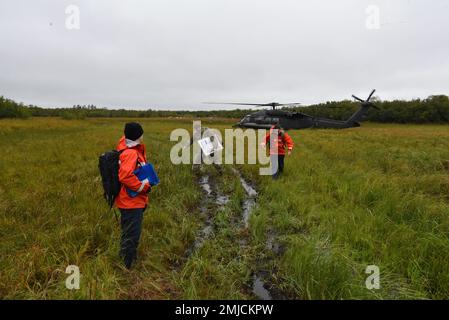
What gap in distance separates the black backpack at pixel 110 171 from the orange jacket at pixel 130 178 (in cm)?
7

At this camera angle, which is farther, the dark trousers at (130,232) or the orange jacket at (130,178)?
the dark trousers at (130,232)

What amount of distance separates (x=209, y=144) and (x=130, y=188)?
6441 mm

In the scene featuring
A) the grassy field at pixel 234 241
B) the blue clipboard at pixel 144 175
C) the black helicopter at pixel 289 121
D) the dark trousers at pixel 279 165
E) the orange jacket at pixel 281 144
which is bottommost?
the grassy field at pixel 234 241

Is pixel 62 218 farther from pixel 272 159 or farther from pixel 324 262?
pixel 272 159

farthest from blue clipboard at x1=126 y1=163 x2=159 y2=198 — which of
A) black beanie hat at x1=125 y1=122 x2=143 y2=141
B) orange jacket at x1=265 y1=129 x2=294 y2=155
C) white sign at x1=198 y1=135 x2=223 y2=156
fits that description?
white sign at x1=198 y1=135 x2=223 y2=156

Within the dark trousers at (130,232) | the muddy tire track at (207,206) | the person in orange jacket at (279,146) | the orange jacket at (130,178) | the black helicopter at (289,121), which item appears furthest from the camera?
the black helicopter at (289,121)

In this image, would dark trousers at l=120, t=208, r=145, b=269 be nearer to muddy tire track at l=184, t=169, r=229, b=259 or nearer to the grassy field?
the grassy field

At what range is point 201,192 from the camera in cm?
763

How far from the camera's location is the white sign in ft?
31.0

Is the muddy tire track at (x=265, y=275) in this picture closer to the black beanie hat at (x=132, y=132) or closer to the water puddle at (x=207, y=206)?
the water puddle at (x=207, y=206)

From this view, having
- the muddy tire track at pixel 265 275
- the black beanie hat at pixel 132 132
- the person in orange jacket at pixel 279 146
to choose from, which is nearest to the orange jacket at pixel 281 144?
the person in orange jacket at pixel 279 146

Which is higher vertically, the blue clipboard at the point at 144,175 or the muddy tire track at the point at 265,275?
the blue clipboard at the point at 144,175

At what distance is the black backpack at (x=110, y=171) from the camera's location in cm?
311

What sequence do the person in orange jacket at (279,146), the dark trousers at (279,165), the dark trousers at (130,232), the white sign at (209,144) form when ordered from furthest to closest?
the white sign at (209,144) → the dark trousers at (279,165) → the person in orange jacket at (279,146) → the dark trousers at (130,232)
